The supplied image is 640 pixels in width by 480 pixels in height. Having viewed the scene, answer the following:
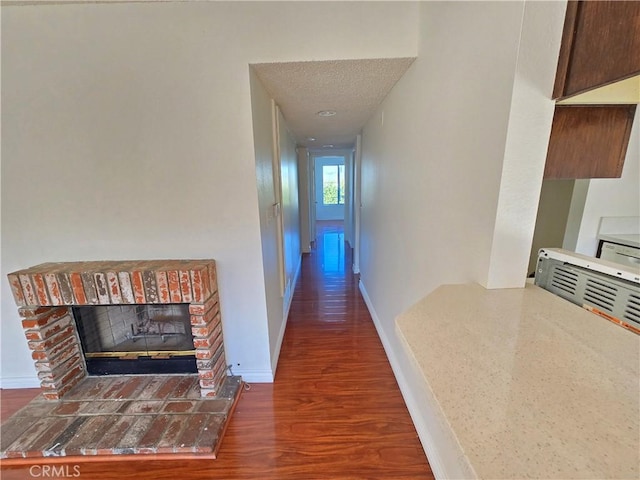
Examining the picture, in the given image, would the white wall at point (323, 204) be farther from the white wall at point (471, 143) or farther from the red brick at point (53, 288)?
the red brick at point (53, 288)

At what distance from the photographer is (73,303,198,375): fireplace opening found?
1985 millimetres

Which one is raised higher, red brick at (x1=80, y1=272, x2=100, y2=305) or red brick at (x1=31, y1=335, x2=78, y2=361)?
red brick at (x1=80, y1=272, x2=100, y2=305)

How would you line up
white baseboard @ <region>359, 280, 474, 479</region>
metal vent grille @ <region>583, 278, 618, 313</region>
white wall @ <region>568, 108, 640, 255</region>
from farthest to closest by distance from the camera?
1. white baseboard @ <region>359, 280, 474, 479</region>
2. white wall @ <region>568, 108, 640, 255</region>
3. metal vent grille @ <region>583, 278, 618, 313</region>

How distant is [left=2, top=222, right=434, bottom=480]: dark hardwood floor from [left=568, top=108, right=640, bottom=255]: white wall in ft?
4.40

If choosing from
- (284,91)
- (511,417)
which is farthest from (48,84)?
(511,417)

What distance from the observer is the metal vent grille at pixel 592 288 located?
68 centimetres

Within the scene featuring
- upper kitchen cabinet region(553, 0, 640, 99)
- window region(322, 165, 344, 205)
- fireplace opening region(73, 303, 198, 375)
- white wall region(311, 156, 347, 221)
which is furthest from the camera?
window region(322, 165, 344, 205)

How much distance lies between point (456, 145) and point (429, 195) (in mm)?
320

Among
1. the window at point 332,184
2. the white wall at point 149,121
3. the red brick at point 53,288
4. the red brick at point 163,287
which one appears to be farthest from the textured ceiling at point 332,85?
the window at point 332,184

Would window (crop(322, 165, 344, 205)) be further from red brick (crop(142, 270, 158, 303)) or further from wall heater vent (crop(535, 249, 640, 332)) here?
wall heater vent (crop(535, 249, 640, 332))

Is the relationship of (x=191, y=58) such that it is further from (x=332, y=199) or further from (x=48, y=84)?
(x=332, y=199)

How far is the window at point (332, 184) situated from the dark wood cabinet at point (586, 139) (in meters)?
8.70

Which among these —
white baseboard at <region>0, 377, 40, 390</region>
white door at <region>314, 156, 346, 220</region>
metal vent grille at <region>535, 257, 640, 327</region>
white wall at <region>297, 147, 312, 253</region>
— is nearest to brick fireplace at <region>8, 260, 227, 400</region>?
white baseboard at <region>0, 377, 40, 390</region>

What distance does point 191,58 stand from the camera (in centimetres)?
154
